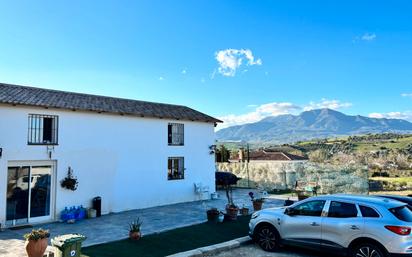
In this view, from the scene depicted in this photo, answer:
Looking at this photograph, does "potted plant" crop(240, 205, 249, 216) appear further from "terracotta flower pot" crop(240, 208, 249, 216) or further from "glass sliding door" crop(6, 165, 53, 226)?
"glass sliding door" crop(6, 165, 53, 226)

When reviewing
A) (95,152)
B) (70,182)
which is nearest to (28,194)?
(70,182)

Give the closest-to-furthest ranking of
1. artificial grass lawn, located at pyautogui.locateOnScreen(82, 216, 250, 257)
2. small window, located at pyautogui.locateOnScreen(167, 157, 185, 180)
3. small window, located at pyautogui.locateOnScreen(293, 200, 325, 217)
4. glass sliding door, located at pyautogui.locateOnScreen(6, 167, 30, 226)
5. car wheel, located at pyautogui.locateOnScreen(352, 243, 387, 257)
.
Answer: car wheel, located at pyautogui.locateOnScreen(352, 243, 387, 257), small window, located at pyautogui.locateOnScreen(293, 200, 325, 217), artificial grass lawn, located at pyautogui.locateOnScreen(82, 216, 250, 257), glass sliding door, located at pyautogui.locateOnScreen(6, 167, 30, 226), small window, located at pyautogui.locateOnScreen(167, 157, 185, 180)

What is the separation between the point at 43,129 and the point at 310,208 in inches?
442

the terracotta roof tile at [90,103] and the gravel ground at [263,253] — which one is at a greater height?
the terracotta roof tile at [90,103]

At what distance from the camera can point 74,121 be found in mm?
15312

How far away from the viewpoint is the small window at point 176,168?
770 inches

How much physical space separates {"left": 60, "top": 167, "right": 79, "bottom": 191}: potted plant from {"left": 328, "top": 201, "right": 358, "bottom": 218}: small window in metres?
10.8

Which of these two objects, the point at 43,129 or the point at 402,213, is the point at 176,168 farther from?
the point at 402,213

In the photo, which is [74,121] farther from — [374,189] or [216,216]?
[374,189]

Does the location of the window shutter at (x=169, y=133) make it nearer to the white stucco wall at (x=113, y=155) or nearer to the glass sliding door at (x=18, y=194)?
the white stucco wall at (x=113, y=155)

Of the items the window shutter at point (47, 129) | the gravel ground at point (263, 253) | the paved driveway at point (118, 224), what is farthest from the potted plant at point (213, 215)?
the window shutter at point (47, 129)

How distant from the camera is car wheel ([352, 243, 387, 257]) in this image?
7.90 meters

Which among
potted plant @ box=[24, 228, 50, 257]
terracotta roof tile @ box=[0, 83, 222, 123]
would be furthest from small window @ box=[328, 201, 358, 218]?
terracotta roof tile @ box=[0, 83, 222, 123]

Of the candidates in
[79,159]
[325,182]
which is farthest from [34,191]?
[325,182]
